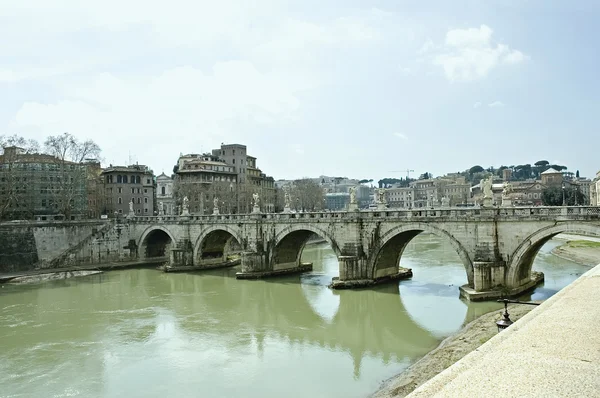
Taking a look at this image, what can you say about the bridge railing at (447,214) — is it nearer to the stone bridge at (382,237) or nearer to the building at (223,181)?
the stone bridge at (382,237)

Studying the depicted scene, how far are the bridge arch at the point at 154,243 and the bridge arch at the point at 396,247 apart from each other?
22255mm

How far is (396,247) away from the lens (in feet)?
95.2

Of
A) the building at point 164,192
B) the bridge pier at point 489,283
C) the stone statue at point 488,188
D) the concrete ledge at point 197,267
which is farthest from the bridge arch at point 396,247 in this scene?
the building at point 164,192

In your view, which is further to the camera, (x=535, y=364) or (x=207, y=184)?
(x=207, y=184)

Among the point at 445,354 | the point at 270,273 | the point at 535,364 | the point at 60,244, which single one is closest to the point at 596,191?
the point at 270,273

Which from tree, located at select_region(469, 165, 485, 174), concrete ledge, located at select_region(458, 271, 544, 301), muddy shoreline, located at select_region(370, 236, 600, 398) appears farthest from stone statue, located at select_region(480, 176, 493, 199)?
tree, located at select_region(469, 165, 485, 174)

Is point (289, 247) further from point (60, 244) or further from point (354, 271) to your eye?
point (60, 244)

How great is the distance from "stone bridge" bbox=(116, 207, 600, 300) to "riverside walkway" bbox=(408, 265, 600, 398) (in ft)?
43.5

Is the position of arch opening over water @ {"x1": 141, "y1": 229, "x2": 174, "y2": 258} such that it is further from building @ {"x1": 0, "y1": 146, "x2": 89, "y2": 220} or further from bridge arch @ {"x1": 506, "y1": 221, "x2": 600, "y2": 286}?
bridge arch @ {"x1": 506, "y1": 221, "x2": 600, "y2": 286}

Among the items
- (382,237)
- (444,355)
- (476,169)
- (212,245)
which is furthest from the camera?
(476,169)

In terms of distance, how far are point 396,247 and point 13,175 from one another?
112 ft

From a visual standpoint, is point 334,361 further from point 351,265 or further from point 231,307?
point 351,265

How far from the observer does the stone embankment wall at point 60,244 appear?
38.0 m

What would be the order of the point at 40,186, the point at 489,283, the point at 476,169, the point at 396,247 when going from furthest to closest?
the point at 476,169, the point at 40,186, the point at 396,247, the point at 489,283
